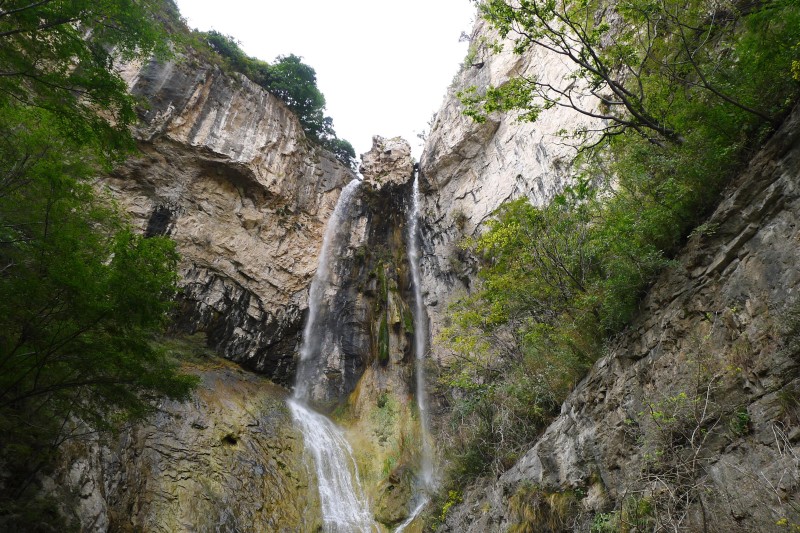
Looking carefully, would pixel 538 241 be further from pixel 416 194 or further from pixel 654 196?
pixel 416 194

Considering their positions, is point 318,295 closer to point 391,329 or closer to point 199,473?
point 391,329

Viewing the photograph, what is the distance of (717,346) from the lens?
14.9 feet

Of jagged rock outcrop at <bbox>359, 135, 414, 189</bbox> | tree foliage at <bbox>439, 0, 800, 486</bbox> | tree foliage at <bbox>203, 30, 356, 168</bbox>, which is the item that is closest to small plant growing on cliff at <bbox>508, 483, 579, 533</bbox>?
tree foliage at <bbox>439, 0, 800, 486</bbox>

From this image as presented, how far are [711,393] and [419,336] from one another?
13.6m

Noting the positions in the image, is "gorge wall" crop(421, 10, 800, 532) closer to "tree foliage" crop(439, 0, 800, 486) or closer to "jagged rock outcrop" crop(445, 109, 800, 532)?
"jagged rock outcrop" crop(445, 109, 800, 532)

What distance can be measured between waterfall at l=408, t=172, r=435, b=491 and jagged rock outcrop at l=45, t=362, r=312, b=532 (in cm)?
384

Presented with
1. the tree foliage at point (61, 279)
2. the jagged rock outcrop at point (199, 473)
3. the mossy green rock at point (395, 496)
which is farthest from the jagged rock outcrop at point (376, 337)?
the tree foliage at point (61, 279)

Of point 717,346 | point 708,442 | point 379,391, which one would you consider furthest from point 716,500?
point 379,391

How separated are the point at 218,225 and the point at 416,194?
9.35 m

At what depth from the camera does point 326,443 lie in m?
14.0

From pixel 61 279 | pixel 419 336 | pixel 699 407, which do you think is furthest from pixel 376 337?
pixel 699 407

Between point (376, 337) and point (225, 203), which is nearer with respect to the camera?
point (225, 203)

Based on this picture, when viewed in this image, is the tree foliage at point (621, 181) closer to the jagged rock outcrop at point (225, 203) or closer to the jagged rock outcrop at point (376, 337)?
the jagged rock outcrop at point (376, 337)

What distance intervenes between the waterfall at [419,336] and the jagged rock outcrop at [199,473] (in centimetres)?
384
